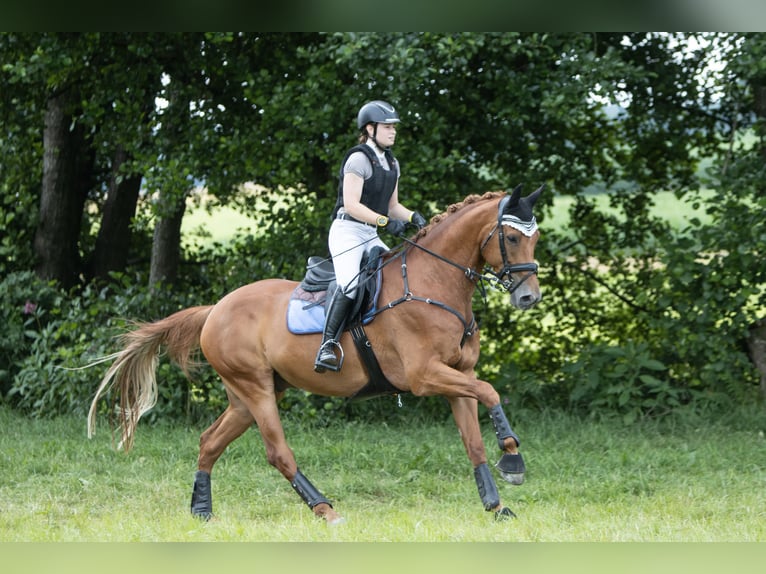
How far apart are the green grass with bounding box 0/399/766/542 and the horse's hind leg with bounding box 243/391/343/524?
0.38 ft

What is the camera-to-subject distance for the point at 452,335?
5.90 m

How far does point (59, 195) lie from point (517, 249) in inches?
318

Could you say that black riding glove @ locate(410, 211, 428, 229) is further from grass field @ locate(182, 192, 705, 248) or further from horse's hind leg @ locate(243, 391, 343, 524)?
grass field @ locate(182, 192, 705, 248)

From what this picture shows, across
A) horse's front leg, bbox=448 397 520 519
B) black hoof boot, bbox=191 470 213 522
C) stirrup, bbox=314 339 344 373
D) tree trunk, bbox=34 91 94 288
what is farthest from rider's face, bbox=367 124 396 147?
tree trunk, bbox=34 91 94 288

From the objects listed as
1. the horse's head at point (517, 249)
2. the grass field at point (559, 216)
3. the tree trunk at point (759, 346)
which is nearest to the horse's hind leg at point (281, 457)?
the horse's head at point (517, 249)

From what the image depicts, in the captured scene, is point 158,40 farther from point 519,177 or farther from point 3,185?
point 519,177

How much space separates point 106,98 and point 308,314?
548 centimetres

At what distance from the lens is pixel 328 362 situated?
20.1ft

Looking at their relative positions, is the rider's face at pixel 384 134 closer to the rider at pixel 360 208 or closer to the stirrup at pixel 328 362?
the rider at pixel 360 208

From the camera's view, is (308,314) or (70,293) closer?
(308,314)

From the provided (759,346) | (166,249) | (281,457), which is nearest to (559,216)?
(759,346)

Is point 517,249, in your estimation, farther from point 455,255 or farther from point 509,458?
point 509,458

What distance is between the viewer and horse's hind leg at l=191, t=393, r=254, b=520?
21.0 feet

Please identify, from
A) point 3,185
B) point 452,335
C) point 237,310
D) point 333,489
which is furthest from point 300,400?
point 3,185
